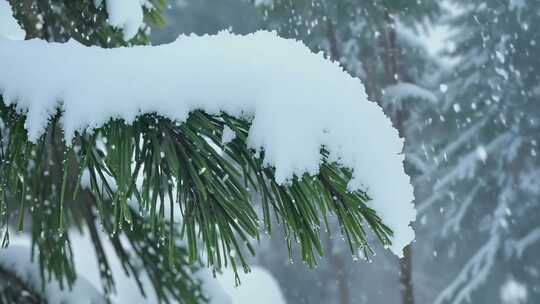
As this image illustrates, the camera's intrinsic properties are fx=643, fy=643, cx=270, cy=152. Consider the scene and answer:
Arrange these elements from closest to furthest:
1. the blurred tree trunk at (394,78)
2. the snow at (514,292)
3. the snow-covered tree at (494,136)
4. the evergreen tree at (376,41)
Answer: the blurred tree trunk at (394,78) < the evergreen tree at (376,41) < the snow-covered tree at (494,136) < the snow at (514,292)

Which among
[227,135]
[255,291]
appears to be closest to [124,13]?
[227,135]

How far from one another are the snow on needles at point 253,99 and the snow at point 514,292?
48.1ft

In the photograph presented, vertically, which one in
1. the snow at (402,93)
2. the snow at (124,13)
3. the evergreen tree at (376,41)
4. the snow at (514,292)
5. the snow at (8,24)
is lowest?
the snow at (8,24)

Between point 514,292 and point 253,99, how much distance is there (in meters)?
15.1

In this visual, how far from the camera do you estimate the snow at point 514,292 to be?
14469mm

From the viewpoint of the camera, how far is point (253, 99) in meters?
1.08

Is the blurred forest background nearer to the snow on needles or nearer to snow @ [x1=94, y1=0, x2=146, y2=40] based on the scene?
snow @ [x1=94, y1=0, x2=146, y2=40]

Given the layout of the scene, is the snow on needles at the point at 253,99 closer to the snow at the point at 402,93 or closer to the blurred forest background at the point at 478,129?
the snow at the point at 402,93

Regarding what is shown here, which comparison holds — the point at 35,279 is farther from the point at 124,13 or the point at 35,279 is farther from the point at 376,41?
the point at 376,41

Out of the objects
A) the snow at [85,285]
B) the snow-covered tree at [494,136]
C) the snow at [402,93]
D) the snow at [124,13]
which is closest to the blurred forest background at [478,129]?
the snow-covered tree at [494,136]

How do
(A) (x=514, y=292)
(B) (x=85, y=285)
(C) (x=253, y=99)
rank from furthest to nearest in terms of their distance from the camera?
(A) (x=514, y=292), (B) (x=85, y=285), (C) (x=253, y=99)

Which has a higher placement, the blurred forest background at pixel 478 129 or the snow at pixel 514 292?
the blurred forest background at pixel 478 129

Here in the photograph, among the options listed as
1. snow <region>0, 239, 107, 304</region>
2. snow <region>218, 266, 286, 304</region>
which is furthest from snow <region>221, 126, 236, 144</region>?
snow <region>218, 266, 286, 304</region>

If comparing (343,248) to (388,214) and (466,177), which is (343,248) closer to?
(466,177)
